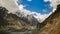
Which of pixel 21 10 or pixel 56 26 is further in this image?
pixel 21 10

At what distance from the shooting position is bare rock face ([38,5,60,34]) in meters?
6.91

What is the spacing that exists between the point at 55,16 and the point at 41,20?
21.7 inches

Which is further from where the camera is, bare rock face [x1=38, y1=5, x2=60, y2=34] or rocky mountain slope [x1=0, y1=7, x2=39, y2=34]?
rocky mountain slope [x1=0, y1=7, x2=39, y2=34]

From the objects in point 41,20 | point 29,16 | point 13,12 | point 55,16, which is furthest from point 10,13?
point 55,16

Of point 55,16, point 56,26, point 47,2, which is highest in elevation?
point 47,2

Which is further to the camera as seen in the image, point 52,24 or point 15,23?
point 15,23

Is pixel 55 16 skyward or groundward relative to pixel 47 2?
groundward

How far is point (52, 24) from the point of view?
7082 mm

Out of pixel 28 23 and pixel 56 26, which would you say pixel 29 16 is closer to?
pixel 28 23

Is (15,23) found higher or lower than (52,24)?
higher

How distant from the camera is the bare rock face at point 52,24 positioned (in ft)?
22.7

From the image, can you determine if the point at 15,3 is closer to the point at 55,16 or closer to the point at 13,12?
the point at 13,12

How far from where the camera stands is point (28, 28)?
23.9ft

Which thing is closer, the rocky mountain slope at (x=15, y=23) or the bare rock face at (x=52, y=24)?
the bare rock face at (x=52, y=24)
